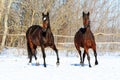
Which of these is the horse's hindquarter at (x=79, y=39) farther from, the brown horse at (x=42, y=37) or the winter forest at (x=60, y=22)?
the winter forest at (x=60, y=22)

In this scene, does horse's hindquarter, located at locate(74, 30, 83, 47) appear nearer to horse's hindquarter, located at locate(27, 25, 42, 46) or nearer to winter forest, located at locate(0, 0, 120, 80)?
horse's hindquarter, located at locate(27, 25, 42, 46)

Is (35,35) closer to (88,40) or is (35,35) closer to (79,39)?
(79,39)

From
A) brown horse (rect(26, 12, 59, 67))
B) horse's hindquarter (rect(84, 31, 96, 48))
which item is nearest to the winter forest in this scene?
brown horse (rect(26, 12, 59, 67))

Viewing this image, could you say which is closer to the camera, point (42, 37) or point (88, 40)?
point (88, 40)

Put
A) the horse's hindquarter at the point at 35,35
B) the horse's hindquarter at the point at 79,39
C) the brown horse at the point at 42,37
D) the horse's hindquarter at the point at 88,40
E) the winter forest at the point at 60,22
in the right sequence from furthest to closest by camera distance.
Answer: the winter forest at the point at 60,22 < the horse's hindquarter at the point at 35,35 < the horse's hindquarter at the point at 79,39 < the horse's hindquarter at the point at 88,40 < the brown horse at the point at 42,37

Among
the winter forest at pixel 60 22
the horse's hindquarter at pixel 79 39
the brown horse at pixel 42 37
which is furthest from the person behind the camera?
the winter forest at pixel 60 22

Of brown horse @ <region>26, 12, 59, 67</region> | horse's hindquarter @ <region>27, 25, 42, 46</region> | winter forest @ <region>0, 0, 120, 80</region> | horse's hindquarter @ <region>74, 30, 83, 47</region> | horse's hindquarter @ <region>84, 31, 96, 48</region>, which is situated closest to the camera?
brown horse @ <region>26, 12, 59, 67</region>

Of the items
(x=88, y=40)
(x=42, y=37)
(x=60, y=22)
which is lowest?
(x=88, y=40)

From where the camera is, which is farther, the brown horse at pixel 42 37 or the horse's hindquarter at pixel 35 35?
the horse's hindquarter at pixel 35 35

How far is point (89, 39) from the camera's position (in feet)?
36.9

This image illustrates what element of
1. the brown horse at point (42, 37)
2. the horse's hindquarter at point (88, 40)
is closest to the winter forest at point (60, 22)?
the brown horse at point (42, 37)

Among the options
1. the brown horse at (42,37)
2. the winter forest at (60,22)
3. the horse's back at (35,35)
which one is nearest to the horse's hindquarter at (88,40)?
the brown horse at (42,37)

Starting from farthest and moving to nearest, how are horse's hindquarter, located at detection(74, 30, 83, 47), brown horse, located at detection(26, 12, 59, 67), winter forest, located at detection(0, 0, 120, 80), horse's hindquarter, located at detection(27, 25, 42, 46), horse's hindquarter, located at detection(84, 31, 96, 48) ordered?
winter forest, located at detection(0, 0, 120, 80) → horse's hindquarter, located at detection(27, 25, 42, 46) → horse's hindquarter, located at detection(74, 30, 83, 47) → horse's hindquarter, located at detection(84, 31, 96, 48) → brown horse, located at detection(26, 12, 59, 67)

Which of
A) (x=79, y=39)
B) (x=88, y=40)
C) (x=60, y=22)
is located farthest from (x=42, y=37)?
(x=60, y=22)
